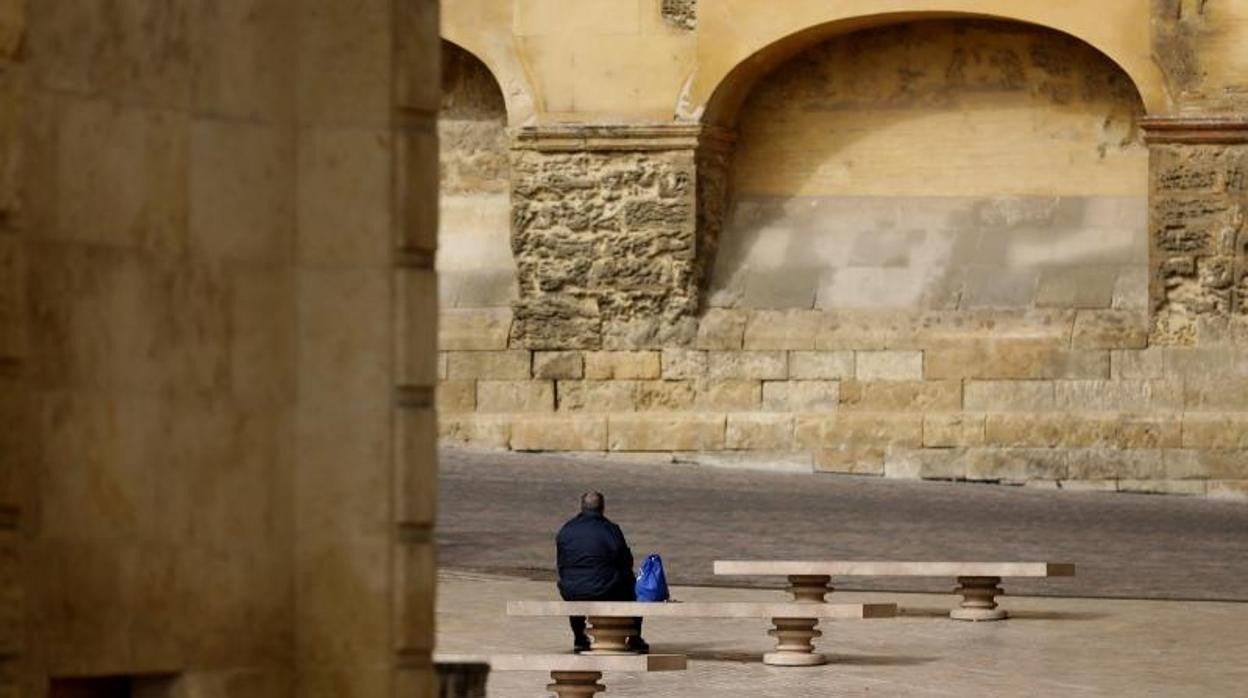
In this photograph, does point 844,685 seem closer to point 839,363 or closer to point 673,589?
point 673,589

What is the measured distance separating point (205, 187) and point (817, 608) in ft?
23.0

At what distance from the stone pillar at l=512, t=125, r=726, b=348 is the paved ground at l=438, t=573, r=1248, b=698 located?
7814mm

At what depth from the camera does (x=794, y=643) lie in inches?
518

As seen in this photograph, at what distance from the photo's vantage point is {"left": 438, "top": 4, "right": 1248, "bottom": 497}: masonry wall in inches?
908

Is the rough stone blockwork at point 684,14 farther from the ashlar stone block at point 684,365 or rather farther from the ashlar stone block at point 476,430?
the ashlar stone block at point 476,430

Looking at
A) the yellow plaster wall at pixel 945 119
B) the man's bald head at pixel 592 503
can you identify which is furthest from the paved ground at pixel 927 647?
the yellow plaster wall at pixel 945 119

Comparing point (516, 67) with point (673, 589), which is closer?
point (673, 589)

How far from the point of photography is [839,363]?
23.8m

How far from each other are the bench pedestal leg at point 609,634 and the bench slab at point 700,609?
11cm

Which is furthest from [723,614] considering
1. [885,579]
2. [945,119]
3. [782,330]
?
[945,119]

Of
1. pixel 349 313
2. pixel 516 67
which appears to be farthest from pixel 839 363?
pixel 349 313

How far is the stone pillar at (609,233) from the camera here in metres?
24.0

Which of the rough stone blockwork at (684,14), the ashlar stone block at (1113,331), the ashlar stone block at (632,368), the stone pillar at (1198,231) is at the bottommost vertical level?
the ashlar stone block at (632,368)

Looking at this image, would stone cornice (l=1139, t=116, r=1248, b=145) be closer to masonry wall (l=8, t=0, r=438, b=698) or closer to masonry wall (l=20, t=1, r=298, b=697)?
masonry wall (l=8, t=0, r=438, b=698)
